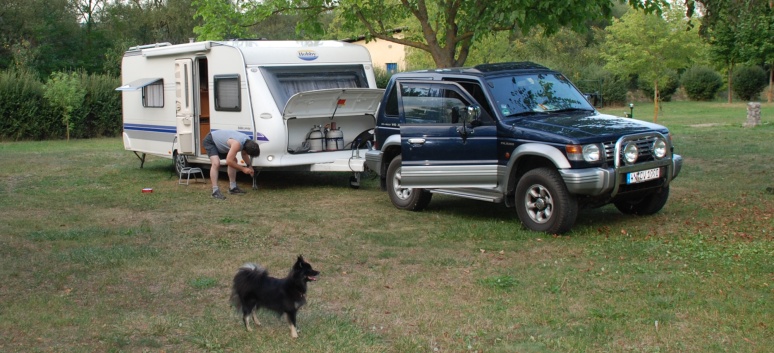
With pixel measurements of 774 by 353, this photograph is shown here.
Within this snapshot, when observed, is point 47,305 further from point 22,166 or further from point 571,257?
point 22,166

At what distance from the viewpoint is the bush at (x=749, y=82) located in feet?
149

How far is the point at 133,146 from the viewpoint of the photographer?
1703 cm

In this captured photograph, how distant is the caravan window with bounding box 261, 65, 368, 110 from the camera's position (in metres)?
13.5

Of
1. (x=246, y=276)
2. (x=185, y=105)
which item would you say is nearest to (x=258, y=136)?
(x=185, y=105)

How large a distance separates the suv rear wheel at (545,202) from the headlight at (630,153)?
744mm

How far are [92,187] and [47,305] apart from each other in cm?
813

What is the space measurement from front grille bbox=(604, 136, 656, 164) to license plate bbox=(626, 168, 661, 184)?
0.44 ft

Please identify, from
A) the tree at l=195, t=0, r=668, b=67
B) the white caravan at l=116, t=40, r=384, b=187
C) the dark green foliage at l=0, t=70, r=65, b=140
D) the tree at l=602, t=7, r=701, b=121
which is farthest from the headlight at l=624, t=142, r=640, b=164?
the tree at l=602, t=7, r=701, b=121

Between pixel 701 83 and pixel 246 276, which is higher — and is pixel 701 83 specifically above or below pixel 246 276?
above

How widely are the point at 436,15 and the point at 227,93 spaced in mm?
5196

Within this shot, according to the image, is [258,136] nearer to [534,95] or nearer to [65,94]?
[534,95]

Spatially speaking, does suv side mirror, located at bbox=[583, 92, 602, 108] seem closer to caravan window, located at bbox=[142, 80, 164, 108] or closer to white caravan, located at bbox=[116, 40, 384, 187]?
white caravan, located at bbox=[116, 40, 384, 187]

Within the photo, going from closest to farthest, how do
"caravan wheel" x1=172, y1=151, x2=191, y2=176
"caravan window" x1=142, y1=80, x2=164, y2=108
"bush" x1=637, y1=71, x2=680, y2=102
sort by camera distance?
"caravan wheel" x1=172, y1=151, x2=191, y2=176
"caravan window" x1=142, y1=80, x2=164, y2=108
"bush" x1=637, y1=71, x2=680, y2=102

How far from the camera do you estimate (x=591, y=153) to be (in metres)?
8.78
